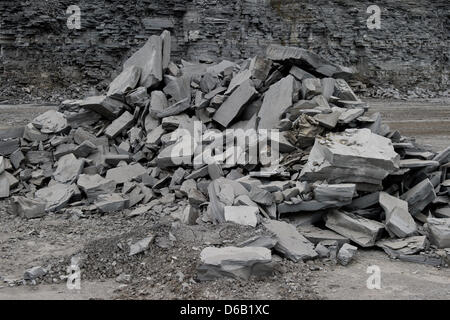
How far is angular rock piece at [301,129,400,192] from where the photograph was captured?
5.98 meters

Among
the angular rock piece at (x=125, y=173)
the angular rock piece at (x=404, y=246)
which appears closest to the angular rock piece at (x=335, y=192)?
the angular rock piece at (x=404, y=246)

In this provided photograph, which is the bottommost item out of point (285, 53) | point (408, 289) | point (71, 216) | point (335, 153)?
point (71, 216)

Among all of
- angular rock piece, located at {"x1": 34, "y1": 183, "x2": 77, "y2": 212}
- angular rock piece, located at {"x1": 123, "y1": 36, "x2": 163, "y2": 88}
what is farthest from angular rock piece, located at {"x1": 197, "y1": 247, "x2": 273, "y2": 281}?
angular rock piece, located at {"x1": 123, "y1": 36, "x2": 163, "y2": 88}

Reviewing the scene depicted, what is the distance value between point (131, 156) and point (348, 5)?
58.2ft

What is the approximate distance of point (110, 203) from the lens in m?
6.98

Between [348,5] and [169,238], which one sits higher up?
[348,5]

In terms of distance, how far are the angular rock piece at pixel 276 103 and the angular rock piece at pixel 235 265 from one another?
325cm

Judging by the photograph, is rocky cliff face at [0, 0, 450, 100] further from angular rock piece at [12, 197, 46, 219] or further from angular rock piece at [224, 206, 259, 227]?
angular rock piece at [224, 206, 259, 227]

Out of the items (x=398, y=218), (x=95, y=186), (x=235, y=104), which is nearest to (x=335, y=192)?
(x=398, y=218)

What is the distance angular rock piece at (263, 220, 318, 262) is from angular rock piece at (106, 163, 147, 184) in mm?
2906

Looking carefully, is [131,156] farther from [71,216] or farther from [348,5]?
[348,5]
